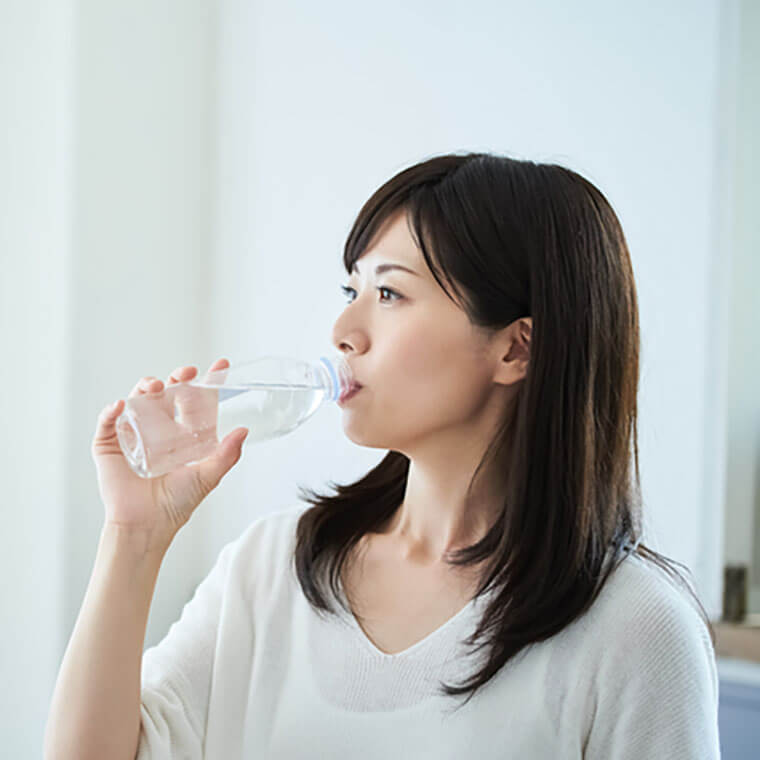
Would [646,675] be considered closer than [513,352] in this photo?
Yes

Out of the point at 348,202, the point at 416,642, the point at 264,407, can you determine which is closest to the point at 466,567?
the point at 416,642

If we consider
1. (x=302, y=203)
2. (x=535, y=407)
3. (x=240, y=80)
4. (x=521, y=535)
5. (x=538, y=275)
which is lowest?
(x=521, y=535)

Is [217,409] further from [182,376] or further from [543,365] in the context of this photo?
[543,365]

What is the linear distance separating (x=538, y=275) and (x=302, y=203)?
44.1 inches

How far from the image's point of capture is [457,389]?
1.04 metres

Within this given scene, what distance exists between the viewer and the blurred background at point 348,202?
1.63 metres

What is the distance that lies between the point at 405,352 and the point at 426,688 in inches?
15.9

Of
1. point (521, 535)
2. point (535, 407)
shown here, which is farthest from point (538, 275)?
point (521, 535)

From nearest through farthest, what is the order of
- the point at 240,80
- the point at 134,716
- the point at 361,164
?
the point at 134,716 < the point at 361,164 < the point at 240,80

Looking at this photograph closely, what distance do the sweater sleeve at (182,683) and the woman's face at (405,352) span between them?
1.10 ft

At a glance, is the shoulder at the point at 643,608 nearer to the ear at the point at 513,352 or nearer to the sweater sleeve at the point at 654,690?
the sweater sleeve at the point at 654,690

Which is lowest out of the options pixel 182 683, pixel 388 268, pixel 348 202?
pixel 182 683

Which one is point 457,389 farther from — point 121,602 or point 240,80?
point 240,80

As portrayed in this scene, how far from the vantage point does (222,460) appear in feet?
3.30
